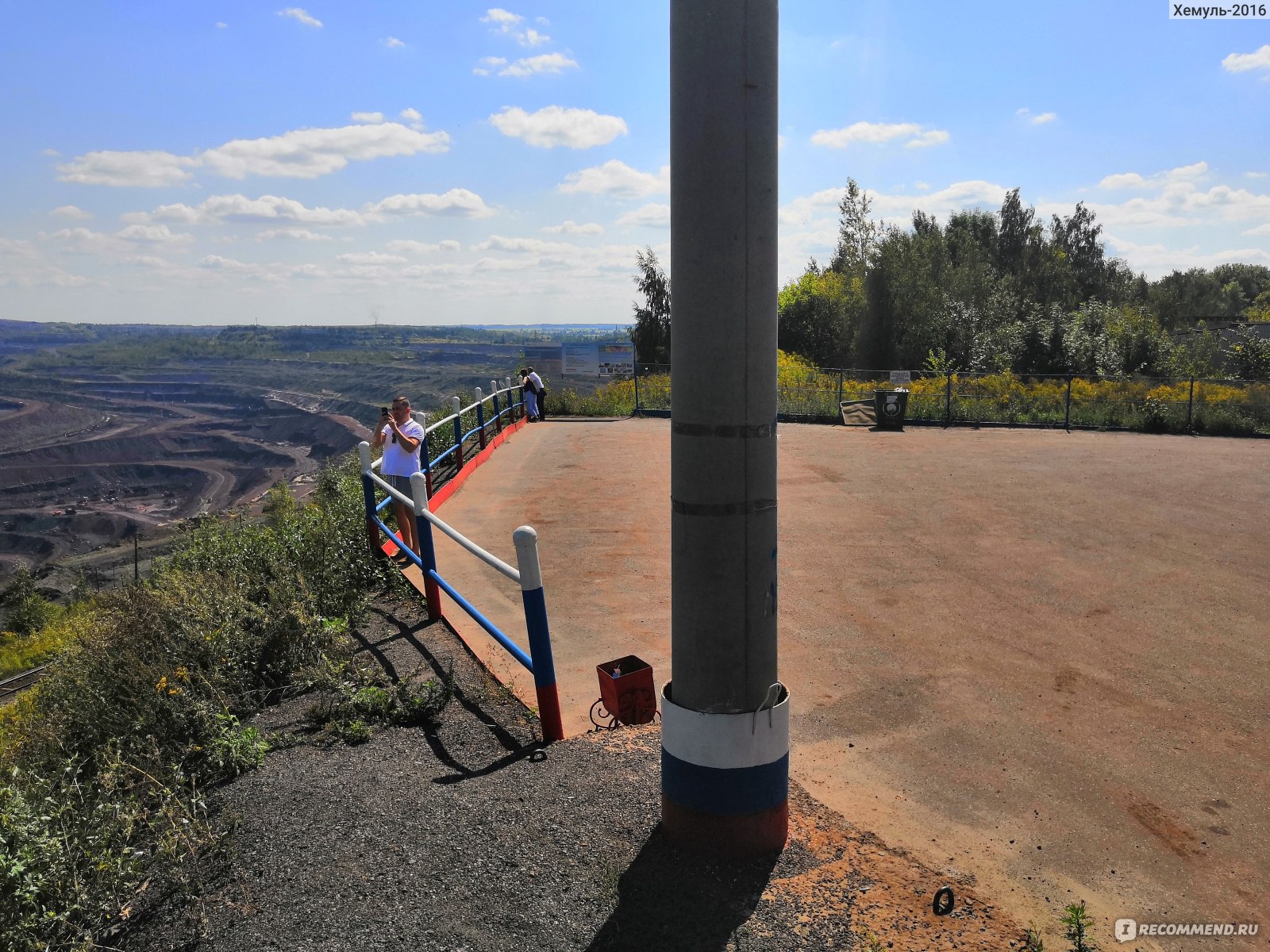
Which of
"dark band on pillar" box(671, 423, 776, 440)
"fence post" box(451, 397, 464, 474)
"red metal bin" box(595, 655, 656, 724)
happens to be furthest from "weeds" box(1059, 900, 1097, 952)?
"fence post" box(451, 397, 464, 474)

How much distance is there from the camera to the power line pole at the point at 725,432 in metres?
2.86

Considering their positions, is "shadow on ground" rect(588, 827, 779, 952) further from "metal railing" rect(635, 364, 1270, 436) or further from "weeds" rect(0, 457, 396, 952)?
"metal railing" rect(635, 364, 1270, 436)

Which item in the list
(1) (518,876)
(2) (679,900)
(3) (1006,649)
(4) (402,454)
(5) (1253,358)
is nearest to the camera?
(2) (679,900)

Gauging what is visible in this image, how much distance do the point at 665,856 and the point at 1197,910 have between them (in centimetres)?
228

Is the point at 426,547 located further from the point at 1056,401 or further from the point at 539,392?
the point at 1056,401

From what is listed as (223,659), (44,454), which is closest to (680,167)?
(223,659)

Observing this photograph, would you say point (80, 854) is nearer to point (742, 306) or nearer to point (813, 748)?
point (742, 306)

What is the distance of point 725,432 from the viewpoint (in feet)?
9.70

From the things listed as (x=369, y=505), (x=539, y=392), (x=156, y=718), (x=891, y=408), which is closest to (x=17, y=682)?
(x=539, y=392)

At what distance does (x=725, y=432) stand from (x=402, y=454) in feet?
21.3

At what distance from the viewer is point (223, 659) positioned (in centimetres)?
538

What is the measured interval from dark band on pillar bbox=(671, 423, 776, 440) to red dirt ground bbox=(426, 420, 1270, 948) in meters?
2.13

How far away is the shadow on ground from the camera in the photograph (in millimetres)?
2744

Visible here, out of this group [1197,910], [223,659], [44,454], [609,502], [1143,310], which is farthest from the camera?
[44,454]
